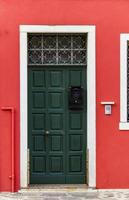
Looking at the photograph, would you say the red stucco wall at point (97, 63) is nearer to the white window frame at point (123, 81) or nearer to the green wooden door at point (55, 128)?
the white window frame at point (123, 81)

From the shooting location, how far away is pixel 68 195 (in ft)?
34.7

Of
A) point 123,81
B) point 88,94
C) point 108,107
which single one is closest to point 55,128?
point 88,94

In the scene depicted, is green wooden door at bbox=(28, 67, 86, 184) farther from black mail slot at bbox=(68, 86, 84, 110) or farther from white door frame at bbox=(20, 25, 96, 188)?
white door frame at bbox=(20, 25, 96, 188)

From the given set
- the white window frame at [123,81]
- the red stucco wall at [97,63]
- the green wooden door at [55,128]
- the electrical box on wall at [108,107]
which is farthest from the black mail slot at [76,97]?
the white window frame at [123,81]

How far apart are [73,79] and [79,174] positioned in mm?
1971

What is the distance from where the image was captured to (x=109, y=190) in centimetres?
1094

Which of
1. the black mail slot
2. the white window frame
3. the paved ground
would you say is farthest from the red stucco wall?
the black mail slot

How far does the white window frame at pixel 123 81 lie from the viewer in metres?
10.9

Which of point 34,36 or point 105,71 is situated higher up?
point 34,36

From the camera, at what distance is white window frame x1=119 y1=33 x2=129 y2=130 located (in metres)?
10.9

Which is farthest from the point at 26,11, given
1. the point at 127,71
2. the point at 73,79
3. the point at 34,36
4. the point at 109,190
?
the point at 109,190

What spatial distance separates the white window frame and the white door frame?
0.55 m

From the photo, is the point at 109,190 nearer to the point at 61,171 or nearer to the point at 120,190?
the point at 120,190

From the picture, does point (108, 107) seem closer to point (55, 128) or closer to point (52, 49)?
point (55, 128)
